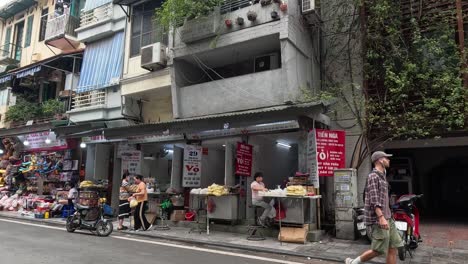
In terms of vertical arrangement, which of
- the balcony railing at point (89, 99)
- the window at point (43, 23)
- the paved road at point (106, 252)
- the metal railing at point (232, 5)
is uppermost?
the window at point (43, 23)

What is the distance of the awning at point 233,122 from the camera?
9.94 m

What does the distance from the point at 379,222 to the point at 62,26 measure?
59.4 feet

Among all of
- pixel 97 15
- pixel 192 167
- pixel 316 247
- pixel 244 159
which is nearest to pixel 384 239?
pixel 316 247

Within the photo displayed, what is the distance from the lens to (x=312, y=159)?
1059cm

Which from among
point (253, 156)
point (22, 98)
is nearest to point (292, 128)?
point (253, 156)

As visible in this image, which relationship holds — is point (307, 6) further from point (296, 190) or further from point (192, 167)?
point (192, 167)

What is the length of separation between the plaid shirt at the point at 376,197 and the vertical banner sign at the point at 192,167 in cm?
780

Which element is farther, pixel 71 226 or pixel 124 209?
pixel 124 209

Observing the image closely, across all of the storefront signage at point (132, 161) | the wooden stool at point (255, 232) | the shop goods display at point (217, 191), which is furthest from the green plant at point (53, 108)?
the wooden stool at point (255, 232)

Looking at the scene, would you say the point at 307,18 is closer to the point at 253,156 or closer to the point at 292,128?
the point at 292,128

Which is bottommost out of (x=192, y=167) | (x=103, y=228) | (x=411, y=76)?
(x=103, y=228)

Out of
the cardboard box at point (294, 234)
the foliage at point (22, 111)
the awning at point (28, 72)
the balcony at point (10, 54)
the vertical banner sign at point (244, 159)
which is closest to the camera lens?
the cardboard box at point (294, 234)

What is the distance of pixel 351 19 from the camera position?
41.3 ft

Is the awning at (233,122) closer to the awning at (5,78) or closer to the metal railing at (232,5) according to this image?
the metal railing at (232,5)
